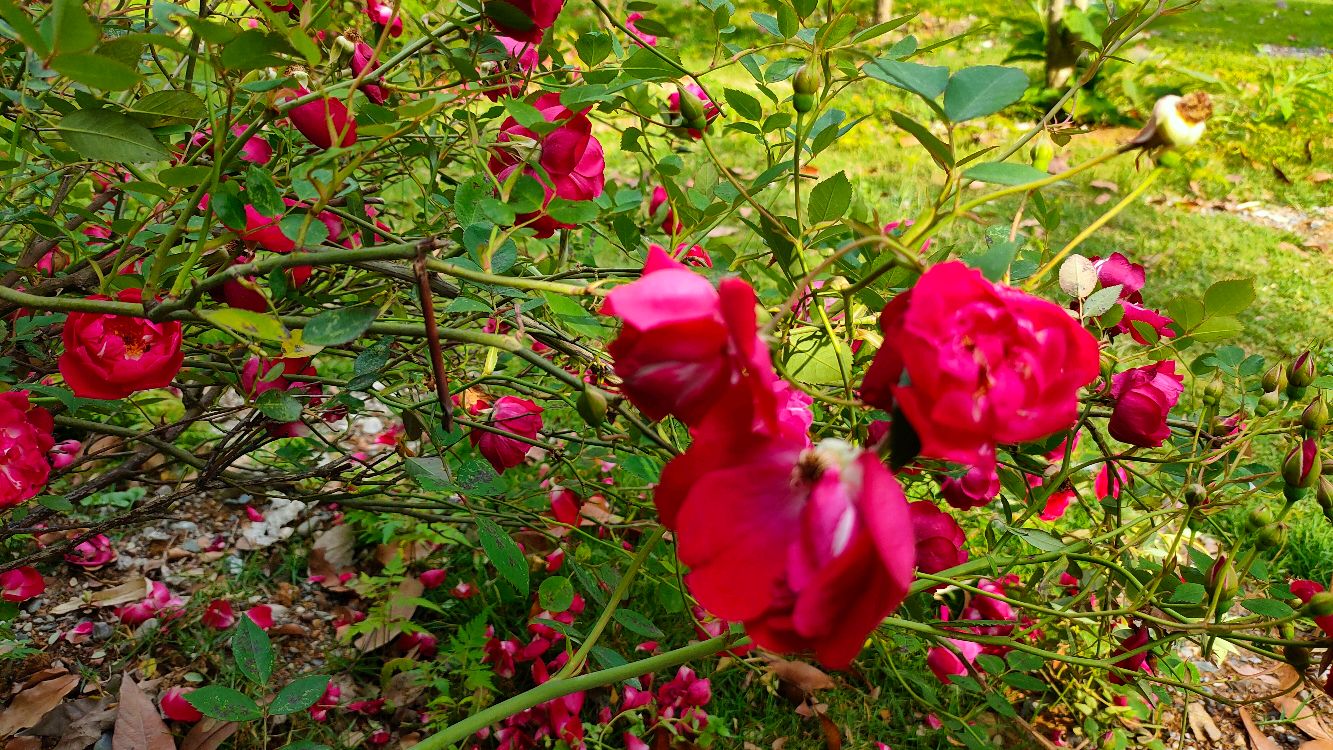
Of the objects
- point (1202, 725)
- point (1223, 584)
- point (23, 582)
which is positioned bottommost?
point (1202, 725)

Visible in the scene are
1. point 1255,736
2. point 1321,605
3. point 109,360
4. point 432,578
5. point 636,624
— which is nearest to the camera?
point 1321,605

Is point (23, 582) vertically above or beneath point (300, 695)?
beneath

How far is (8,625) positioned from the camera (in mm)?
1337

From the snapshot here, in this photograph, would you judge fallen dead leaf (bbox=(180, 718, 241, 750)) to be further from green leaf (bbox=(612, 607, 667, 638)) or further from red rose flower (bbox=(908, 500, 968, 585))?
red rose flower (bbox=(908, 500, 968, 585))

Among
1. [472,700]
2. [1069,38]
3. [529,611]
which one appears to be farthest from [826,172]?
[472,700]

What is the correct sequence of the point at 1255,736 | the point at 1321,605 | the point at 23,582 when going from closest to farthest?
1. the point at 1321,605
2. the point at 23,582
3. the point at 1255,736

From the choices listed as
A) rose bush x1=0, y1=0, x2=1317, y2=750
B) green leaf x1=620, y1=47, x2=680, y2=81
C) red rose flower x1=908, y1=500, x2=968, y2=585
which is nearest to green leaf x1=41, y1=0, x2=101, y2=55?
rose bush x1=0, y1=0, x2=1317, y2=750

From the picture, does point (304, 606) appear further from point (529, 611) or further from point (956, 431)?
point (956, 431)

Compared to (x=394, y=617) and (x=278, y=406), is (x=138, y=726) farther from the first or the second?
(x=278, y=406)

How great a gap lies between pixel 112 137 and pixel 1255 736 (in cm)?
164

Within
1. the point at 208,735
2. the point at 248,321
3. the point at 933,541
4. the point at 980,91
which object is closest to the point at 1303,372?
the point at 933,541

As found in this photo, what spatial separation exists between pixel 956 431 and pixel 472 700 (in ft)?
3.52

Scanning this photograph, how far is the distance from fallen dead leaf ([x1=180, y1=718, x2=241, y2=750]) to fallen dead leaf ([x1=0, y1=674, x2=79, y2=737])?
0.60 feet

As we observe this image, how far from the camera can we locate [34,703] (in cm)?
119
